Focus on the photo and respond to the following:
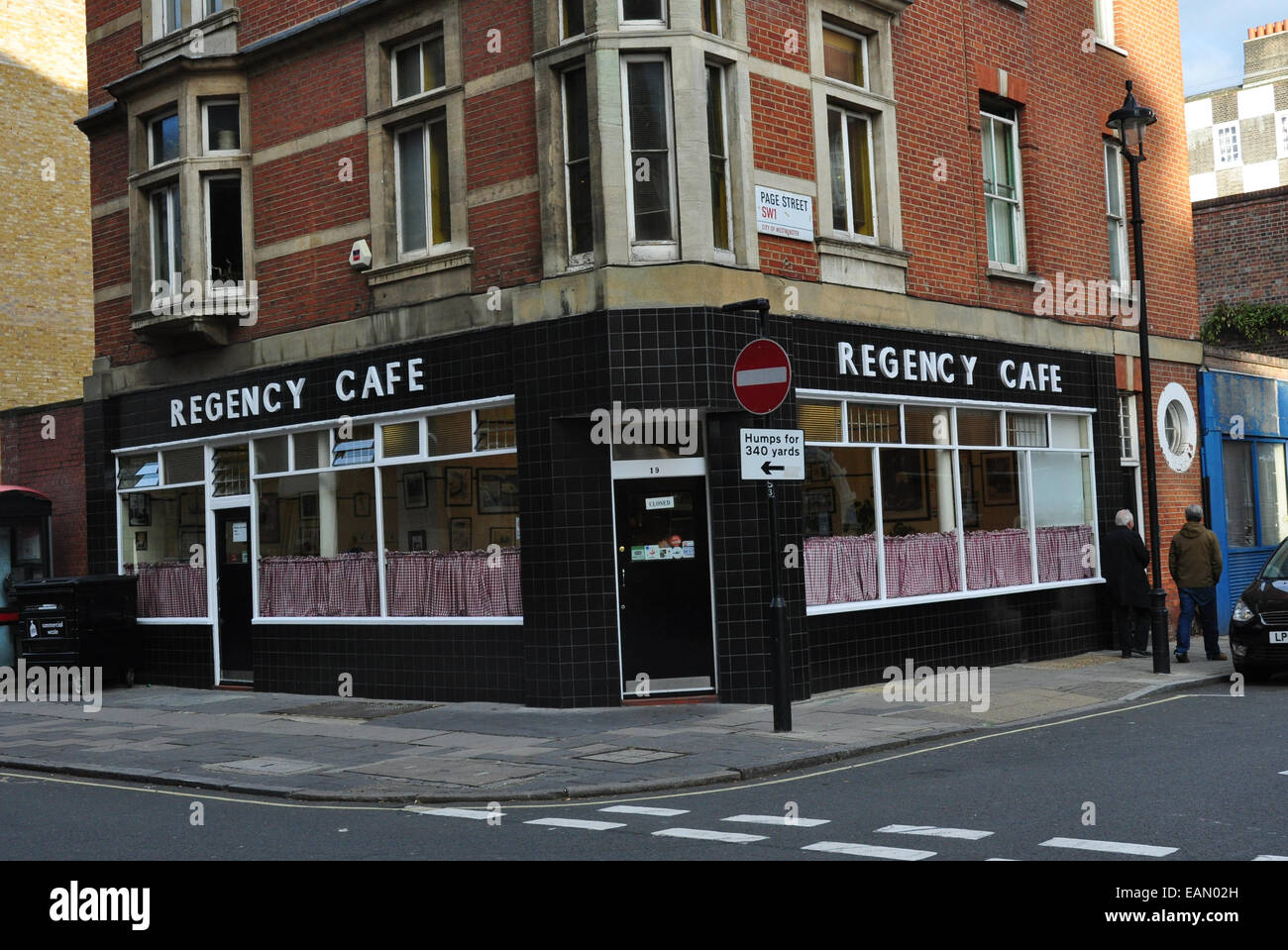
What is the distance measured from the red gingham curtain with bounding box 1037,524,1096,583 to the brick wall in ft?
45.2

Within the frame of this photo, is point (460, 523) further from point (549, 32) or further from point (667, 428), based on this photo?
point (549, 32)

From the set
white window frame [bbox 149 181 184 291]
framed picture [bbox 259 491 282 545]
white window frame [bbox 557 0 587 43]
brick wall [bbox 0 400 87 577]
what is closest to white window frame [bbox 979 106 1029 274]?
white window frame [bbox 557 0 587 43]

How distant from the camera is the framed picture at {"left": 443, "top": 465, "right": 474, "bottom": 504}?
49.3 feet

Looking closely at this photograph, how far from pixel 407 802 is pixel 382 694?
252 inches

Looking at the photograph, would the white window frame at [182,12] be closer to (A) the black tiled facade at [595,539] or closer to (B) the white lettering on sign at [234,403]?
(B) the white lettering on sign at [234,403]

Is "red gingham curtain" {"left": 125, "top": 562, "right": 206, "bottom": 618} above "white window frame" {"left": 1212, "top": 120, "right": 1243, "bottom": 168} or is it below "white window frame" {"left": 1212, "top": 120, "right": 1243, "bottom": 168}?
below

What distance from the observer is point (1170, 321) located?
21031mm

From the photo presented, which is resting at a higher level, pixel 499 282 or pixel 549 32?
pixel 549 32

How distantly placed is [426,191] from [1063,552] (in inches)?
380

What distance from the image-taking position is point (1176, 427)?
21.1 metres

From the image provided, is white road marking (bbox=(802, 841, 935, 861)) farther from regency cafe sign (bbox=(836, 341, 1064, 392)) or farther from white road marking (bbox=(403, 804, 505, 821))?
regency cafe sign (bbox=(836, 341, 1064, 392))

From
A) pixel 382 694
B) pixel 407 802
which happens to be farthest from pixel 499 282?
pixel 407 802

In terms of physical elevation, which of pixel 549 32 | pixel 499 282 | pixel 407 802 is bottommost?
pixel 407 802

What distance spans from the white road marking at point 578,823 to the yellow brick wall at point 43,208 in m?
21.7
